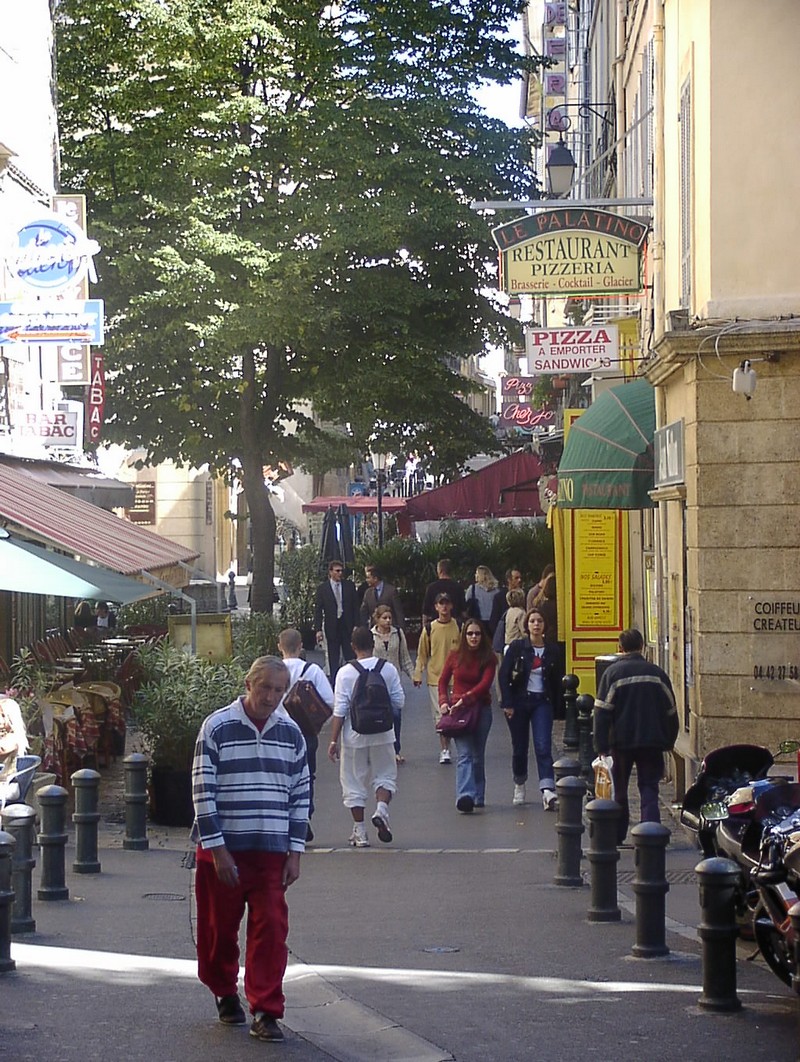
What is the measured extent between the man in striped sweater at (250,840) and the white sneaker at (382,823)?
5870 mm

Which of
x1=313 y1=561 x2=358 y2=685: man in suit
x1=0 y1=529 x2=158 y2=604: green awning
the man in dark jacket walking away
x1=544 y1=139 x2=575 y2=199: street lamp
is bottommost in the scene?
the man in dark jacket walking away

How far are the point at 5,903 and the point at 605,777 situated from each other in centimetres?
552

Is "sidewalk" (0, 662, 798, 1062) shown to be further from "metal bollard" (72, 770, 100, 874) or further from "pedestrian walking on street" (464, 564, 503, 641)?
"pedestrian walking on street" (464, 564, 503, 641)

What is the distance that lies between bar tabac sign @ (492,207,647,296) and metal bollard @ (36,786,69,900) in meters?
8.40

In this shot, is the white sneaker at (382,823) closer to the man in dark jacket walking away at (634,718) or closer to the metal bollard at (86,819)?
the man in dark jacket walking away at (634,718)

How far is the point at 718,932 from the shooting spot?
7461 mm

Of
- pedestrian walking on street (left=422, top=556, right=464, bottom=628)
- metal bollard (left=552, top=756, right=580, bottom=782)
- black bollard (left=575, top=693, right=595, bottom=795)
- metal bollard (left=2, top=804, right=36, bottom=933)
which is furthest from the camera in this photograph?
pedestrian walking on street (left=422, top=556, right=464, bottom=628)

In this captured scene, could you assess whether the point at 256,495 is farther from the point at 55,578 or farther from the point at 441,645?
the point at 55,578

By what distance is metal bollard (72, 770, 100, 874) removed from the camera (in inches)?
444

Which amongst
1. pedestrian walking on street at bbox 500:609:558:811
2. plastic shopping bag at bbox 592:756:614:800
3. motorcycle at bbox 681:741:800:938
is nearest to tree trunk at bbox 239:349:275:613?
pedestrian walking on street at bbox 500:609:558:811

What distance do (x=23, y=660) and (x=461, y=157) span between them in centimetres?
1586

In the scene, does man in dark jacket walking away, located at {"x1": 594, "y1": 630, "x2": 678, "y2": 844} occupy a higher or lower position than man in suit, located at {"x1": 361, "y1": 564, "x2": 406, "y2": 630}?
lower

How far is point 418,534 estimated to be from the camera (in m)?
37.5

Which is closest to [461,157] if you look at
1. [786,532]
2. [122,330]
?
[122,330]
